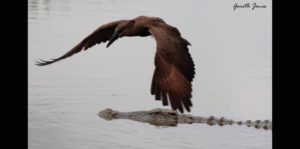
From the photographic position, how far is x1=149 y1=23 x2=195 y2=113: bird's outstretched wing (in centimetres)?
366

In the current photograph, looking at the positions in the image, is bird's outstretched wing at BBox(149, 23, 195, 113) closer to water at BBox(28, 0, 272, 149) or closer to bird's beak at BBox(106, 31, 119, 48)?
water at BBox(28, 0, 272, 149)

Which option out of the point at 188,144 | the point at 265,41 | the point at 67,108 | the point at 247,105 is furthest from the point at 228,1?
the point at 67,108

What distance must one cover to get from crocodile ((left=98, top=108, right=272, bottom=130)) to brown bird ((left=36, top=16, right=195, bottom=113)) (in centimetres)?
29

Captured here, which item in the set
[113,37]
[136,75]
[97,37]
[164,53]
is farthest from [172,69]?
[97,37]

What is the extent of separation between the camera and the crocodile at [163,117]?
4148 millimetres

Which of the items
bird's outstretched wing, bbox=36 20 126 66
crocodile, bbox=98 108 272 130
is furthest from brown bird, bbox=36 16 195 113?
crocodile, bbox=98 108 272 130

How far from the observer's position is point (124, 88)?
4289mm

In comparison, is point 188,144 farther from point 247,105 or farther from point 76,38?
point 76,38

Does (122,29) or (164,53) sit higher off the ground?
(122,29)

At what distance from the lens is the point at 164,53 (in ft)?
12.5

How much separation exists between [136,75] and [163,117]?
1.06 feet

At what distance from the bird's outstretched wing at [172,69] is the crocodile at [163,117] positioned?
0.30 m

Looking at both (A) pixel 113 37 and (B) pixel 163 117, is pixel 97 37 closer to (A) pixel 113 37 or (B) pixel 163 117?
(A) pixel 113 37

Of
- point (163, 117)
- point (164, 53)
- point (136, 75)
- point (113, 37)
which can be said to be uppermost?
point (113, 37)
